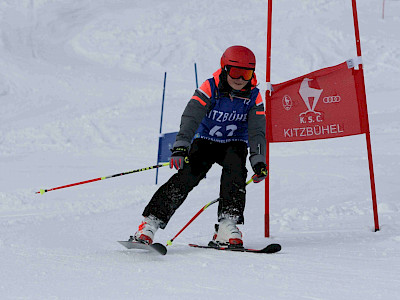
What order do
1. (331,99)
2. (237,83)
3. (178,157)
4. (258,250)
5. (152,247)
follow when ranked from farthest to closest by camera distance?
(331,99) → (237,83) → (178,157) → (258,250) → (152,247)

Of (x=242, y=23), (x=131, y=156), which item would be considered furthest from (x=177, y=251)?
(x=242, y=23)

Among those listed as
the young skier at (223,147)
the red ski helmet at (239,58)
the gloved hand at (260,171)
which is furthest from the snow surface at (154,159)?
the red ski helmet at (239,58)

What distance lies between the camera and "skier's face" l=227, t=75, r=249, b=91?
3.76 m

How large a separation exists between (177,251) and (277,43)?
13619 mm

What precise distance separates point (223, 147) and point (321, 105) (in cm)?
93

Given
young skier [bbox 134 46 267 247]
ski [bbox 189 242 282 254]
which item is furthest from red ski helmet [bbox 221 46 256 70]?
ski [bbox 189 242 282 254]

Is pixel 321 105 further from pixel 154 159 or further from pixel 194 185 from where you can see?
pixel 154 159

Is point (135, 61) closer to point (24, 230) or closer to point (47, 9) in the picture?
point (47, 9)

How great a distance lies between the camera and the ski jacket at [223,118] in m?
3.81

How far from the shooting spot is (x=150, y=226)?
369 cm

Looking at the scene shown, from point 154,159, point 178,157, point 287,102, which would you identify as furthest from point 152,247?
point 154,159

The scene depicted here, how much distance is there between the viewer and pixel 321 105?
427cm

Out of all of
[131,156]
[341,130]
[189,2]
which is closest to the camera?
[341,130]

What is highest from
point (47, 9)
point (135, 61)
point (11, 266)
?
point (47, 9)
